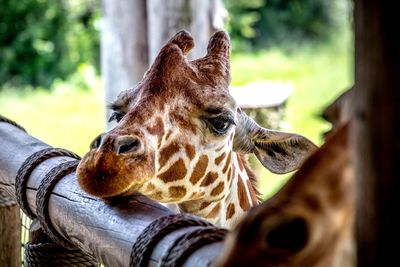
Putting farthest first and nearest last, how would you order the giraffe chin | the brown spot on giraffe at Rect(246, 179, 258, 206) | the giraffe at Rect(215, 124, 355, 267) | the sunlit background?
the sunlit background
the brown spot on giraffe at Rect(246, 179, 258, 206)
the giraffe chin
the giraffe at Rect(215, 124, 355, 267)

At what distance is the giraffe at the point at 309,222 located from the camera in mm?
983

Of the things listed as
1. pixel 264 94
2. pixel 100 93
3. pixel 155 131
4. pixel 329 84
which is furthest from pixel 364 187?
pixel 100 93

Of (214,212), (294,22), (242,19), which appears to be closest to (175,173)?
(214,212)

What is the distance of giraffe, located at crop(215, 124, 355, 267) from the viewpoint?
983 millimetres

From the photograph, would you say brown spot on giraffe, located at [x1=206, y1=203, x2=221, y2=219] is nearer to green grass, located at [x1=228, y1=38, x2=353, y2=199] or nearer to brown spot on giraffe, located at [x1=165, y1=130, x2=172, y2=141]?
brown spot on giraffe, located at [x1=165, y1=130, x2=172, y2=141]

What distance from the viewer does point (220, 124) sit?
2.21 m

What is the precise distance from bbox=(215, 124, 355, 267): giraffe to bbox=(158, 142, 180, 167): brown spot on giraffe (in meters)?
1.04

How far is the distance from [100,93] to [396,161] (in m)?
9.79

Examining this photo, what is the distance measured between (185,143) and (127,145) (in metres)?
0.31

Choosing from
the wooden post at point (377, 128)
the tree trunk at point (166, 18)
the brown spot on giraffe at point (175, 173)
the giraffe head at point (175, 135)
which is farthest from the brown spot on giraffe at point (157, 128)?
the tree trunk at point (166, 18)

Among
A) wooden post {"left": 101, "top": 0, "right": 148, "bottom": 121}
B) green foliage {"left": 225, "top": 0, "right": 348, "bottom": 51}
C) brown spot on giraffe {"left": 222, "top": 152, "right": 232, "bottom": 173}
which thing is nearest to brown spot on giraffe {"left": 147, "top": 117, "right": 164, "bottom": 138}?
brown spot on giraffe {"left": 222, "top": 152, "right": 232, "bottom": 173}

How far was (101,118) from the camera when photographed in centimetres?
962

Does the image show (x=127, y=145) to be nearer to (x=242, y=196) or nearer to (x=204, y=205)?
(x=204, y=205)

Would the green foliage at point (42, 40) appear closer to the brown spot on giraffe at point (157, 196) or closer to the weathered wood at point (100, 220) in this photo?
the weathered wood at point (100, 220)
